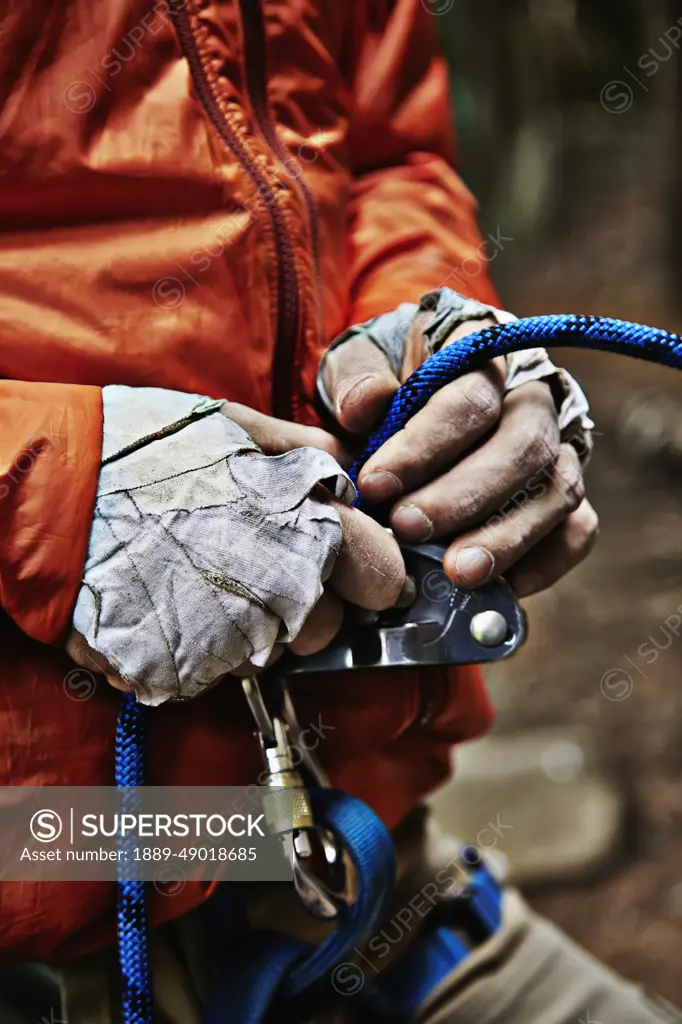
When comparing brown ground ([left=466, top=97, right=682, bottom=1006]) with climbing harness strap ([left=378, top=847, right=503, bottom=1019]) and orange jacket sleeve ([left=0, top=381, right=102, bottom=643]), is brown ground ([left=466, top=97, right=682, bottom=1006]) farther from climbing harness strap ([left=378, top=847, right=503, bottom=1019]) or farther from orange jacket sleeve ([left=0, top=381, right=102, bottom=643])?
orange jacket sleeve ([left=0, top=381, right=102, bottom=643])

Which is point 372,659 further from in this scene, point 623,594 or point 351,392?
point 623,594

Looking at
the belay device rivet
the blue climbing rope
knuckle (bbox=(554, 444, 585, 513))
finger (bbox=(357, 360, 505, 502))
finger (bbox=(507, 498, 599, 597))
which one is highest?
finger (bbox=(357, 360, 505, 502))

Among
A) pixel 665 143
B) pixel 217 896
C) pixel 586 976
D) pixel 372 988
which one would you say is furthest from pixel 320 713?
pixel 665 143

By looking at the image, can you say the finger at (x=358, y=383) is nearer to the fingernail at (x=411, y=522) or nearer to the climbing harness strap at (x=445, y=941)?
the fingernail at (x=411, y=522)

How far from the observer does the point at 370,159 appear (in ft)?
2.32

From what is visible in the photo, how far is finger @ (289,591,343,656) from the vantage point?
18.7 inches

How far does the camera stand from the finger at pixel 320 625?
18.7 inches

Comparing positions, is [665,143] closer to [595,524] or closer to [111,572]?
[595,524]

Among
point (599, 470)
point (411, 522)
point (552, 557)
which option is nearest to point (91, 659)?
point (411, 522)

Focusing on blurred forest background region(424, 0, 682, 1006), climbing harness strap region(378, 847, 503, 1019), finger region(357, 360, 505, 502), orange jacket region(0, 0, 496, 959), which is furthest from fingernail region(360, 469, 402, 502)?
blurred forest background region(424, 0, 682, 1006)

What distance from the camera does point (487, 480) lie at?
1.63 feet

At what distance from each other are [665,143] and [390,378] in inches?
76.6

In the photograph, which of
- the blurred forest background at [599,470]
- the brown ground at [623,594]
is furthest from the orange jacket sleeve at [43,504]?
the brown ground at [623,594]

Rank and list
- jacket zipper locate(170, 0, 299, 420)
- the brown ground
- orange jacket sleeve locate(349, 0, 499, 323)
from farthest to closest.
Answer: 1. the brown ground
2. orange jacket sleeve locate(349, 0, 499, 323)
3. jacket zipper locate(170, 0, 299, 420)
